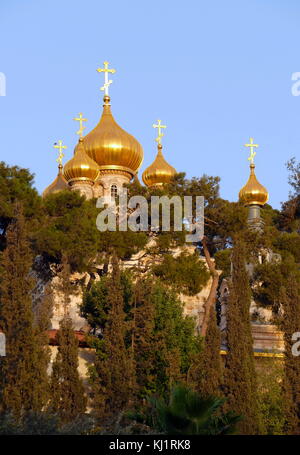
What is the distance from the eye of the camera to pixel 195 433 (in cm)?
1251

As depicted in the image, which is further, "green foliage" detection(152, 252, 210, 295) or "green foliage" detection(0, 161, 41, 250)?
"green foliage" detection(152, 252, 210, 295)

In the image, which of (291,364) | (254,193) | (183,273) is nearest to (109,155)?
(254,193)

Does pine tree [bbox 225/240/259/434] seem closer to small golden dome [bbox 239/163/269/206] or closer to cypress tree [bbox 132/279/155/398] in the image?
cypress tree [bbox 132/279/155/398]

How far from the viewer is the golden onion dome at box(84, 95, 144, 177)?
41312 mm

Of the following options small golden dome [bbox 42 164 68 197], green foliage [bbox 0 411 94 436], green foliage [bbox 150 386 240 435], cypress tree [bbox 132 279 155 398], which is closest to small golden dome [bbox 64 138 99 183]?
small golden dome [bbox 42 164 68 197]

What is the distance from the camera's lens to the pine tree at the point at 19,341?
56.1 feet

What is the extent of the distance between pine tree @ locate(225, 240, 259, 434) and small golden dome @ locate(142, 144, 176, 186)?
2164 centimetres

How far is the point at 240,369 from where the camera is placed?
20.2m

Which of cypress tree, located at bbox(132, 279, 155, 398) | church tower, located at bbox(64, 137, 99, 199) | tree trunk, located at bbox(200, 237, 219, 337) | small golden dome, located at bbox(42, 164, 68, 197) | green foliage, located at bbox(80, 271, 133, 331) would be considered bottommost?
cypress tree, located at bbox(132, 279, 155, 398)

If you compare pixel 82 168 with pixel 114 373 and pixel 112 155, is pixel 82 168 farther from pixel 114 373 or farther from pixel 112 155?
pixel 114 373

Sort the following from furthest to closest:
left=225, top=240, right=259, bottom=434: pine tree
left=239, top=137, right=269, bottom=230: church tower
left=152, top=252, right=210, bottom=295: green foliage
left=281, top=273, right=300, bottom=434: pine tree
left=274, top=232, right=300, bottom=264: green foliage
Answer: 1. left=239, top=137, right=269, bottom=230: church tower
2. left=274, top=232, right=300, bottom=264: green foliage
3. left=152, top=252, right=210, bottom=295: green foliage
4. left=281, top=273, right=300, bottom=434: pine tree
5. left=225, top=240, right=259, bottom=434: pine tree

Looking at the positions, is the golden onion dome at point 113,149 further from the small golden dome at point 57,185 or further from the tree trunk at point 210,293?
the tree trunk at point 210,293
